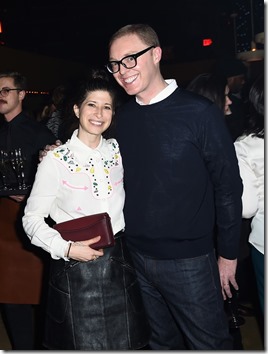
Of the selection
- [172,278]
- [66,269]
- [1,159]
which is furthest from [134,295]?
[1,159]

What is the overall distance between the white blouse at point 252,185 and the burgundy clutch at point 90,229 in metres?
0.62

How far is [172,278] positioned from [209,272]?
0.16 meters

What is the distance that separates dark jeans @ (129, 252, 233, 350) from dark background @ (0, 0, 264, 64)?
501 inches

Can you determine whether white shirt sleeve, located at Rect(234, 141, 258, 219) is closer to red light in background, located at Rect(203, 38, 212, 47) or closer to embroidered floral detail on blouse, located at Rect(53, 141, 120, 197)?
embroidered floral detail on blouse, located at Rect(53, 141, 120, 197)

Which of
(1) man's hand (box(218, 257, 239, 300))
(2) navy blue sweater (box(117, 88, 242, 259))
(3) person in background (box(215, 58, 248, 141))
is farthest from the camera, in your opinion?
(3) person in background (box(215, 58, 248, 141))

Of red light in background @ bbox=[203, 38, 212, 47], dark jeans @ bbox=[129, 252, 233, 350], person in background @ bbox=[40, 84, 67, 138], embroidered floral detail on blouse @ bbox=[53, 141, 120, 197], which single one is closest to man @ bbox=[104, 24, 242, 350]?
dark jeans @ bbox=[129, 252, 233, 350]

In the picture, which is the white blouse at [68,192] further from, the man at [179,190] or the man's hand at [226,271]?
the man's hand at [226,271]

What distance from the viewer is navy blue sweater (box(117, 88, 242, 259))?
1816mm

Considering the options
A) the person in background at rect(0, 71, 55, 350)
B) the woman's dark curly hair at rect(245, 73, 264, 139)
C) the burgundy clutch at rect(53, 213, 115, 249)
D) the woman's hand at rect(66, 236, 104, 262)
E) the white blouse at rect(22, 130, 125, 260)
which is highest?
the woman's dark curly hair at rect(245, 73, 264, 139)

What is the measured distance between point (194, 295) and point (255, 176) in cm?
57

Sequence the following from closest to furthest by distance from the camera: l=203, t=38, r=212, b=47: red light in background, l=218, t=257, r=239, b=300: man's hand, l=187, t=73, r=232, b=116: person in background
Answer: l=218, t=257, r=239, b=300: man's hand → l=187, t=73, r=232, b=116: person in background → l=203, t=38, r=212, b=47: red light in background

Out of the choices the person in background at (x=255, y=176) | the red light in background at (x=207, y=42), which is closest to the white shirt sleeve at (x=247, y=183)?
the person in background at (x=255, y=176)

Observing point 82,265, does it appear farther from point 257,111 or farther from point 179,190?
point 257,111

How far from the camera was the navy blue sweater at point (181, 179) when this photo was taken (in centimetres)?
182
